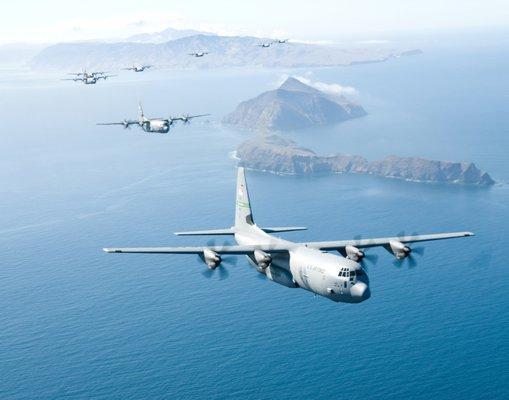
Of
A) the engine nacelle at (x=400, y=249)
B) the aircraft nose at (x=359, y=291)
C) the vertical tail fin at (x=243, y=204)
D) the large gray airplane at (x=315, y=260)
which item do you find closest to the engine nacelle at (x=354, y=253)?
the large gray airplane at (x=315, y=260)

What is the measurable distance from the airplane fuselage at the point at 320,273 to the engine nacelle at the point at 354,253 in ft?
14.3

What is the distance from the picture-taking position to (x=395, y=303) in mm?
165000

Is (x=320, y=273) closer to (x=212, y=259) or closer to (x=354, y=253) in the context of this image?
(x=354, y=253)

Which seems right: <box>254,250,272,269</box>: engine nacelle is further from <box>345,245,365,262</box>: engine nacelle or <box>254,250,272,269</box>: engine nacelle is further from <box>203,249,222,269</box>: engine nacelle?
<box>345,245,365,262</box>: engine nacelle

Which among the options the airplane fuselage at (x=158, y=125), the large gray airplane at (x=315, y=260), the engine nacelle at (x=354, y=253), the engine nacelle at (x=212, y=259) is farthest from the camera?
the airplane fuselage at (x=158, y=125)

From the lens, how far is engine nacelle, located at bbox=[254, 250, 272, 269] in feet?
232

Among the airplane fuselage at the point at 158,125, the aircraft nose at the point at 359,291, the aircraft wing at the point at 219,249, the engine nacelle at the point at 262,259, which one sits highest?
the airplane fuselage at the point at 158,125

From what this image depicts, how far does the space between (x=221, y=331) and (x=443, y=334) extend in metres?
54.7

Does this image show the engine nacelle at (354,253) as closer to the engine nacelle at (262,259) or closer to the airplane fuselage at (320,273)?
the airplane fuselage at (320,273)

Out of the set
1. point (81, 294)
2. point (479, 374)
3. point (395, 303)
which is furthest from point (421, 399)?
point (81, 294)

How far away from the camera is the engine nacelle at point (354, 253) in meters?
70.6

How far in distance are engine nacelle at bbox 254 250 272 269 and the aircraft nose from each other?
11380mm

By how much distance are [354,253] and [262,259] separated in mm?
10610

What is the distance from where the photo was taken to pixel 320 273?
65.9 meters
